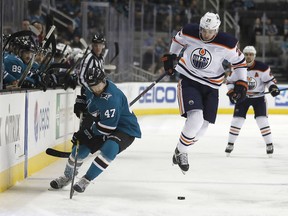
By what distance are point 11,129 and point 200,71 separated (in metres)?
1.65

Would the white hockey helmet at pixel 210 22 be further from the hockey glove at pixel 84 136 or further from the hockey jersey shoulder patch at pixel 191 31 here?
the hockey glove at pixel 84 136

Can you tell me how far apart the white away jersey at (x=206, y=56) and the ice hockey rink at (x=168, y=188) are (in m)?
0.81

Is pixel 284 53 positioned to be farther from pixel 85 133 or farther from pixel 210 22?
pixel 85 133

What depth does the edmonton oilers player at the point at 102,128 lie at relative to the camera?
5027mm

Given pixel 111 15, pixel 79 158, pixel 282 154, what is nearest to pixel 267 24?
pixel 111 15

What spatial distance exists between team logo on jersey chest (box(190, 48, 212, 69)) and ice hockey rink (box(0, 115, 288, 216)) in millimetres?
887

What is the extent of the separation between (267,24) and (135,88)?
3559mm

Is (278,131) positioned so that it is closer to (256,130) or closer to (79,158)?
(256,130)

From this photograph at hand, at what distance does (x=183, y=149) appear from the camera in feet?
20.0

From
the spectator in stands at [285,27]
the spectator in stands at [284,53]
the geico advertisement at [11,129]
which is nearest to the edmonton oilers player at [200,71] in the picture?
the geico advertisement at [11,129]

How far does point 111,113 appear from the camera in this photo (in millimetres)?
5035

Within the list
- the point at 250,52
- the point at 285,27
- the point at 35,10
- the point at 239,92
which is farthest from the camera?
the point at 285,27

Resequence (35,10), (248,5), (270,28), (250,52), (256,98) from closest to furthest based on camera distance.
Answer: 1. (250,52)
2. (256,98)
3. (35,10)
4. (270,28)
5. (248,5)

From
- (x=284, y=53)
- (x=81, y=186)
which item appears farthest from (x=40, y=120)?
(x=284, y=53)
